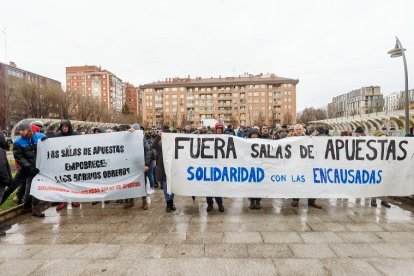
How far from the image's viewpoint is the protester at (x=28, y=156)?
5.75 metres

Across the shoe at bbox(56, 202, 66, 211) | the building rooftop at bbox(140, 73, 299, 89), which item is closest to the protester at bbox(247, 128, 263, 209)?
the shoe at bbox(56, 202, 66, 211)

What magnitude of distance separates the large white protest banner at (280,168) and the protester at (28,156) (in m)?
2.70

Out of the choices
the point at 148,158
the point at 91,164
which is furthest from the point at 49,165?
the point at 148,158

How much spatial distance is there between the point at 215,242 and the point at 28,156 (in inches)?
167

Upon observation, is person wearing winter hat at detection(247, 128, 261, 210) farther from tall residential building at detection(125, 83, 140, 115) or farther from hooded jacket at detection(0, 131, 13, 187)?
tall residential building at detection(125, 83, 140, 115)

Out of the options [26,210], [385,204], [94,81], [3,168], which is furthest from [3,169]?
[94,81]

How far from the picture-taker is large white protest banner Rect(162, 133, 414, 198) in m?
5.92

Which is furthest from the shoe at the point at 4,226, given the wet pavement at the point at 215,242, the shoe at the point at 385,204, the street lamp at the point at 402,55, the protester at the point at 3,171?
the street lamp at the point at 402,55

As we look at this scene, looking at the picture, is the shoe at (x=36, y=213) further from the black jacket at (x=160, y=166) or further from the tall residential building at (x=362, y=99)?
the tall residential building at (x=362, y=99)

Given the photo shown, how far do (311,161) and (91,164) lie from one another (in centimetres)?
463

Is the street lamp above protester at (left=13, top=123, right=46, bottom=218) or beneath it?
above

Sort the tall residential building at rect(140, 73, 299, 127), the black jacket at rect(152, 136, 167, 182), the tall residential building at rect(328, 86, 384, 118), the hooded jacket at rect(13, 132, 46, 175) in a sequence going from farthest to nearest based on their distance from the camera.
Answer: the tall residential building at rect(328, 86, 384, 118) < the tall residential building at rect(140, 73, 299, 127) < the black jacket at rect(152, 136, 167, 182) < the hooded jacket at rect(13, 132, 46, 175)

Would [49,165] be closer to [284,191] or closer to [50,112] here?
[284,191]

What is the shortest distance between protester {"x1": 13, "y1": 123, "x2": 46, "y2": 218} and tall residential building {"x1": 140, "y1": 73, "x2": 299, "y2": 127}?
9029 centimetres
